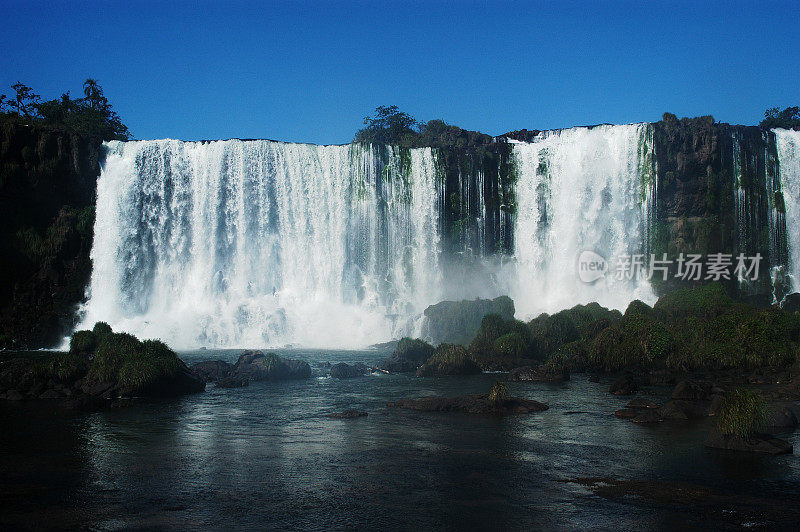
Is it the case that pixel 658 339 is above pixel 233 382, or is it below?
above

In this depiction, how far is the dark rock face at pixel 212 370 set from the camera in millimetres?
26461

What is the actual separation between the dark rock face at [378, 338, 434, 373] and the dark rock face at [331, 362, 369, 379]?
116 cm

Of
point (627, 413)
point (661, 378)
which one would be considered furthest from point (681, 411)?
point (661, 378)

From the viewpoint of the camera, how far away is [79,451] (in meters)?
15.0

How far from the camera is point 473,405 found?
20000mm

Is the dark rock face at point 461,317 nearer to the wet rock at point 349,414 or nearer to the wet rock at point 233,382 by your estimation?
the wet rock at point 233,382

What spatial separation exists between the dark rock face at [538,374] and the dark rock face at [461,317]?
354 inches

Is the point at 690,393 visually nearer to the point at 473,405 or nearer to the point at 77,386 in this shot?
the point at 473,405

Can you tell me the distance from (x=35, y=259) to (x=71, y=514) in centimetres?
3453

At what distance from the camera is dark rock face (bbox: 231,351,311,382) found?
89.1 feet

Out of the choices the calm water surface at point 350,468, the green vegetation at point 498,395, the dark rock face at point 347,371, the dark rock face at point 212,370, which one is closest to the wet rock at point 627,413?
the calm water surface at point 350,468

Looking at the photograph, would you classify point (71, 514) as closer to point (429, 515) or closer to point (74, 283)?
point (429, 515)

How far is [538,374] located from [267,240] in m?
23.5

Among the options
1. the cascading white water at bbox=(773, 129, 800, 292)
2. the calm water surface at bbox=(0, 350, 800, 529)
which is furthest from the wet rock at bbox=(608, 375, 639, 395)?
the cascading white water at bbox=(773, 129, 800, 292)
